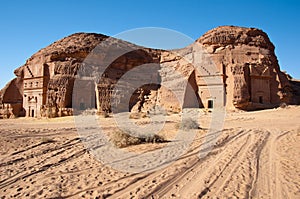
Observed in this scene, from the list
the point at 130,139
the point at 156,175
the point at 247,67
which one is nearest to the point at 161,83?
the point at 247,67

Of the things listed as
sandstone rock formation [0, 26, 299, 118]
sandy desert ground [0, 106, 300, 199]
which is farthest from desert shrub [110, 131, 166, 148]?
sandstone rock formation [0, 26, 299, 118]

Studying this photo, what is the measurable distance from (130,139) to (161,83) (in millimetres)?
26026

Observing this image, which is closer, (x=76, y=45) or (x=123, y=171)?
(x=123, y=171)

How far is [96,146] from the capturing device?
884 centimetres

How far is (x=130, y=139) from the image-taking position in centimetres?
920

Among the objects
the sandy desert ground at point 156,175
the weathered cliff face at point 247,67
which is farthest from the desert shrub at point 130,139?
the weathered cliff face at point 247,67

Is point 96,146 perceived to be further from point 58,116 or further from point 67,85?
point 67,85

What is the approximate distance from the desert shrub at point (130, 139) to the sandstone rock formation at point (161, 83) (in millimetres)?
19053

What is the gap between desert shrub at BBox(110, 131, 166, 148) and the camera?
9023mm

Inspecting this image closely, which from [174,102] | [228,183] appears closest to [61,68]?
[174,102]

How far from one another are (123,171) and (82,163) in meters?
1.47

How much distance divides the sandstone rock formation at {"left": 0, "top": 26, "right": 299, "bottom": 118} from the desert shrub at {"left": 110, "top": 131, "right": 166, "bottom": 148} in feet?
62.5

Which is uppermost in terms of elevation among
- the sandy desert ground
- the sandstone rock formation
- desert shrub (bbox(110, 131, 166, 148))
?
the sandstone rock formation

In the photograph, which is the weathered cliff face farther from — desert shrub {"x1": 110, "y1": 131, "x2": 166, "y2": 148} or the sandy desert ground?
the sandy desert ground
